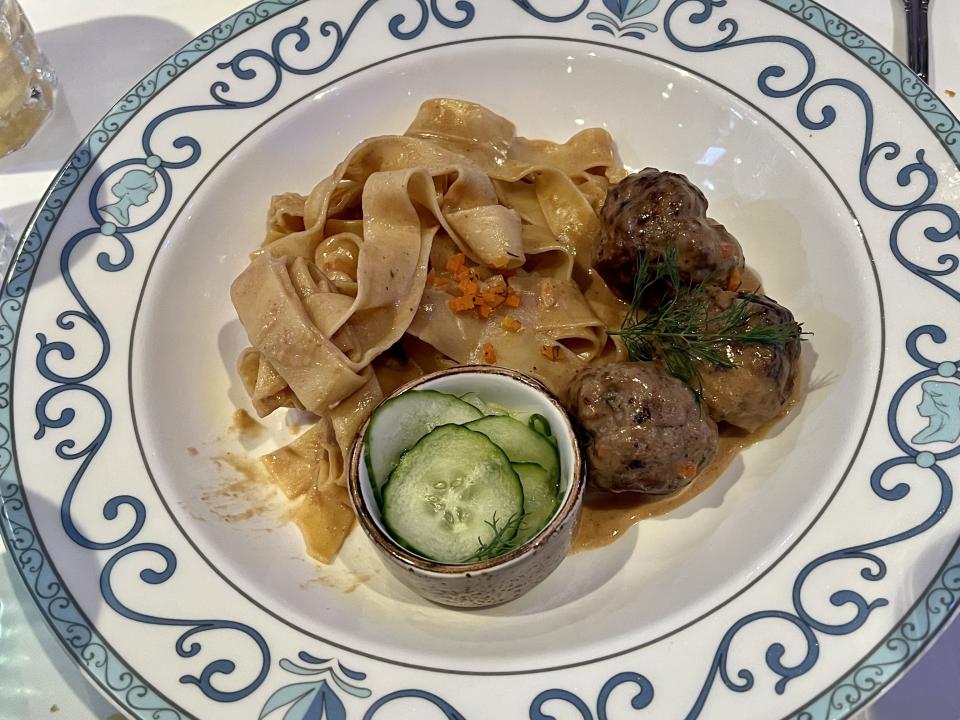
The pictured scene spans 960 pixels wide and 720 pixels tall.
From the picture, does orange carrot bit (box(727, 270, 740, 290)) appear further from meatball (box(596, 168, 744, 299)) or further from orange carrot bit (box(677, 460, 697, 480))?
orange carrot bit (box(677, 460, 697, 480))

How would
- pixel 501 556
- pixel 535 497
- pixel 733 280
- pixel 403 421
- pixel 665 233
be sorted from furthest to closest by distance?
pixel 733 280 < pixel 665 233 < pixel 403 421 < pixel 535 497 < pixel 501 556

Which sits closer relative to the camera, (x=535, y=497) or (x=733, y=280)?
(x=535, y=497)

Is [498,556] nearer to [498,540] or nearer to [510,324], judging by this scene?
[498,540]

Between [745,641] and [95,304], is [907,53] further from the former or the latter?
[95,304]

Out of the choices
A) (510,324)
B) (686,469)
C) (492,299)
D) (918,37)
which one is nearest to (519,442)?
(686,469)

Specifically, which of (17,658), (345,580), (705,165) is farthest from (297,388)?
(705,165)

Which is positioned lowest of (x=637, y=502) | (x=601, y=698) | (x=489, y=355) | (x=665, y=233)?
(x=601, y=698)

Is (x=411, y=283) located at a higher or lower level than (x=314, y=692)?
higher

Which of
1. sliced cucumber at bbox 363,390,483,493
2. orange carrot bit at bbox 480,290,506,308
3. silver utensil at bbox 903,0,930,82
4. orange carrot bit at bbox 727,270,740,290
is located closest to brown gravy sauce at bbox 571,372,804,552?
orange carrot bit at bbox 727,270,740,290
